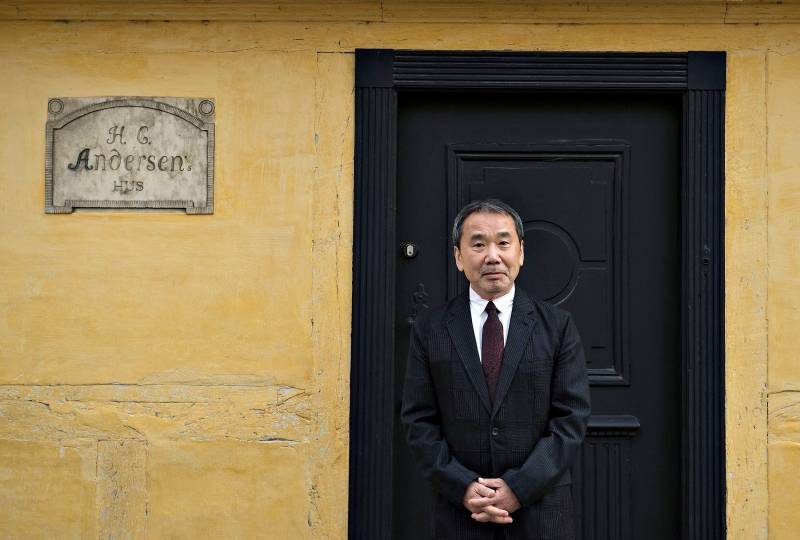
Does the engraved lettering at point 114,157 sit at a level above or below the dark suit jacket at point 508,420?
above

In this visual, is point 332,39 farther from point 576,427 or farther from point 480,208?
point 576,427

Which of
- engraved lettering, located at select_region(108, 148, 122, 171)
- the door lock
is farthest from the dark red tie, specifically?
engraved lettering, located at select_region(108, 148, 122, 171)

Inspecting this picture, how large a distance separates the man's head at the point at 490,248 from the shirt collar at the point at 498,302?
1 centimetres

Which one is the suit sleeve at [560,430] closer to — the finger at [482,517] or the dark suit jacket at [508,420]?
the dark suit jacket at [508,420]

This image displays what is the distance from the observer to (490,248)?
327 centimetres

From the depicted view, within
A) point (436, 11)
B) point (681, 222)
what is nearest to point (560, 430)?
point (681, 222)

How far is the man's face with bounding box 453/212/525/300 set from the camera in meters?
3.26

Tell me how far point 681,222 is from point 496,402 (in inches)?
74.8

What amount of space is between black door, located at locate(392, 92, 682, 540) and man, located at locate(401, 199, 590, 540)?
53.7 inches

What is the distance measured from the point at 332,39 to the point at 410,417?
2.11m

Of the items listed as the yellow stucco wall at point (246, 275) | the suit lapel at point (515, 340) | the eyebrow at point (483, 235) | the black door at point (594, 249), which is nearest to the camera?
the suit lapel at point (515, 340)

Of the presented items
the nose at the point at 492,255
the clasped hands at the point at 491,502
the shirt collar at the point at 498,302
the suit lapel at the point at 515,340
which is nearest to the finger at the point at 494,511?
the clasped hands at the point at 491,502

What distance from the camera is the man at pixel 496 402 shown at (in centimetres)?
310

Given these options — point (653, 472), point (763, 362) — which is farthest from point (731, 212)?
point (653, 472)
